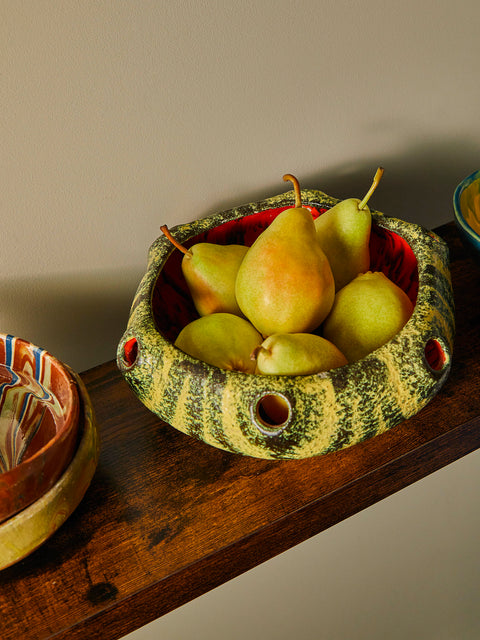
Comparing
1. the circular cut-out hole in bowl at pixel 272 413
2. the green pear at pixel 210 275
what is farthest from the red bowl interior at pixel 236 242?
the circular cut-out hole in bowl at pixel 272 413

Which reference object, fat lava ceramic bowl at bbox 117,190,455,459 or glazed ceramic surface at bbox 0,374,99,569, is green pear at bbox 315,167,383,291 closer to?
fat lava ceramic bowl at bbox 117,190,455,459

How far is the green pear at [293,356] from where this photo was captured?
1.25 ft

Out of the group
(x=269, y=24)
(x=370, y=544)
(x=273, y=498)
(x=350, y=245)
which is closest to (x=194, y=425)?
(x=273, y=498)

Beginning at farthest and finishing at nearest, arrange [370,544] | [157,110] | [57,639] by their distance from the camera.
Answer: [370,544] → [157,110] → [57,639]

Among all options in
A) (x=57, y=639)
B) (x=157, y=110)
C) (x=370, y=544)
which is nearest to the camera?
(x=57, y=639)

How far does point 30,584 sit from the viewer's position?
0.38m

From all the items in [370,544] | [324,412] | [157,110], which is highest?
[157,110]

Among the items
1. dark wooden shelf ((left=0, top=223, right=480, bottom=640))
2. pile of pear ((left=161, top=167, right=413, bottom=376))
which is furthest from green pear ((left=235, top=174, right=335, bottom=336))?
dark wooden shelf ((left=0, top=223, right=480, bottom=640))

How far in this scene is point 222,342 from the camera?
413mm

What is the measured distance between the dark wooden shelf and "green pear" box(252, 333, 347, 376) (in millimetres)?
93

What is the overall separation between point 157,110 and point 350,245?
0.18 meters

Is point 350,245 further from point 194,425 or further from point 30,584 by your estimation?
point 30,584

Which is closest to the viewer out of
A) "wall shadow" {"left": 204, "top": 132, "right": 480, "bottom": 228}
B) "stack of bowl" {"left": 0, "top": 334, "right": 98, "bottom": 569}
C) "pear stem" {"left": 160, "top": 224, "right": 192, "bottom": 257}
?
"stack of bowl" {"left": 0, "top": 334, "right": 98, "bottom": 569}

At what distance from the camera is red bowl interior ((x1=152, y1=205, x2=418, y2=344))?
0.48 metres
